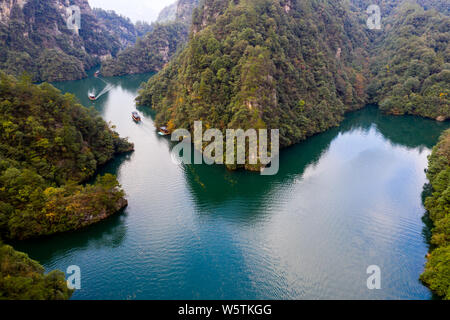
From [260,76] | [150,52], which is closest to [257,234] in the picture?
[260,76]

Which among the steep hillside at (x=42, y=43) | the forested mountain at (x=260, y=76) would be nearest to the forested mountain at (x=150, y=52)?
the steep hillside at (x=42, y=43)

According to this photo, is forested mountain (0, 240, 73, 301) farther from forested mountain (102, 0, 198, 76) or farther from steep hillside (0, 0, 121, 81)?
forested mountain (102, 0, 198, 76)

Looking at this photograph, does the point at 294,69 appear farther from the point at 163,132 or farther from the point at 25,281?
the point at 25,281

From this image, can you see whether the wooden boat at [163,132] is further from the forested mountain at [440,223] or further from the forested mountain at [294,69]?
the forested mountain at [440,223]

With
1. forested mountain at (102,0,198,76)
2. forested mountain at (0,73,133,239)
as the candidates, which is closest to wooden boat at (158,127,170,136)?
forested mountain at (0,73,133,239)

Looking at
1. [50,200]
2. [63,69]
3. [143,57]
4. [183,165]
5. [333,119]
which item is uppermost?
[143,57]
